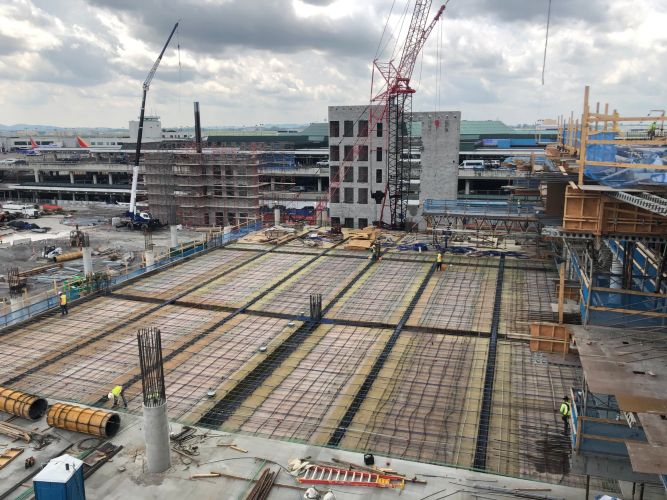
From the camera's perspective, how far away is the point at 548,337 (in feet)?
56.5

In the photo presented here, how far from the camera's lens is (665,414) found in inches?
373

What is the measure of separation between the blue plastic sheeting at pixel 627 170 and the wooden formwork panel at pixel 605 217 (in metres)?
0.62

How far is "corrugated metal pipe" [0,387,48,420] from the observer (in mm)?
15977

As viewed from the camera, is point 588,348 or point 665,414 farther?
point 588,348

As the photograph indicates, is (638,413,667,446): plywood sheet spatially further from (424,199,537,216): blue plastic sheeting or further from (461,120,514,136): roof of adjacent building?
(461,120,514,136): roof of adjacent building

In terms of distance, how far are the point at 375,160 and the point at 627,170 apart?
140ft

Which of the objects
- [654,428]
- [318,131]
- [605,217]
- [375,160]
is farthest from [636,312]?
[318,131]

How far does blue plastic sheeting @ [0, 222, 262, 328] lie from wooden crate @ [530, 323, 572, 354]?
2278 cm

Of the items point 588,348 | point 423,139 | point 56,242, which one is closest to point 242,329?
point 588,348

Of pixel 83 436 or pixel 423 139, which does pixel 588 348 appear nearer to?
pixel 83 436

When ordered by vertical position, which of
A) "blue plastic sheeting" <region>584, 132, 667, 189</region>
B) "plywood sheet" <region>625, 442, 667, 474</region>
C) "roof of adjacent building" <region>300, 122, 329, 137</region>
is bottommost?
"plywood sheet" <region>625, 442, 667, 474</region>

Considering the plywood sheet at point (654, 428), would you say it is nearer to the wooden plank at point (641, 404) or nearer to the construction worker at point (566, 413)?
the wooden plank at point (641, 404)

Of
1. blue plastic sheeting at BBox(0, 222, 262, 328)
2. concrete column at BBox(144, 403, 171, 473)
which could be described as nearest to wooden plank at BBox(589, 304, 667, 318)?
concrete column at BBox(144, 403, 171, 473)

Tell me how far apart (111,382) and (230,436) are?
6.14 m
